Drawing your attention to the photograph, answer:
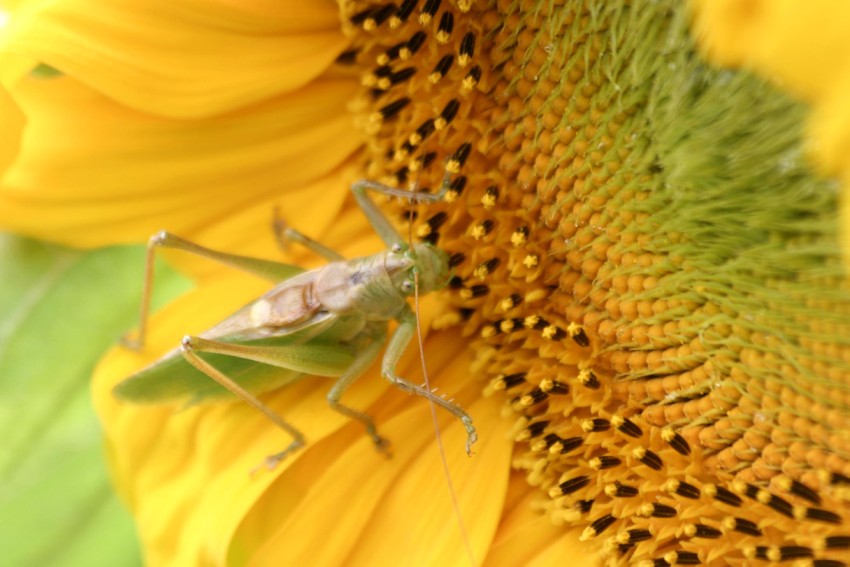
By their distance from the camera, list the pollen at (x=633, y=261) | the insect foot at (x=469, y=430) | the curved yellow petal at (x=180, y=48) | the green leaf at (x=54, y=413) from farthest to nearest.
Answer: the green leaf at (x=54, y=413)
the insect foot at (x=469, y=430)
the curved yellow petal at (x=180, y=48)
the pollen at (x=633, y=261)

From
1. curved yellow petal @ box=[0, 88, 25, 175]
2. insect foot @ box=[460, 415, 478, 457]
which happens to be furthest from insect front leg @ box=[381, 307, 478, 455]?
curved yellow petal @ box=[0, 88, 25, 175]

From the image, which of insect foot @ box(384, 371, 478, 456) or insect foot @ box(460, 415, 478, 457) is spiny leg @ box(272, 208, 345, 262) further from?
insect foot @ box(460, 415, 478, 457)

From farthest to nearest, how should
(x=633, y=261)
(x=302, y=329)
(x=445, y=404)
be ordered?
1. (x=302, y=329)
2. (x=445, y=404)
3. (x=633, y=261)

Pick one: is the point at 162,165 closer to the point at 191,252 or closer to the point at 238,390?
the point at 191,252

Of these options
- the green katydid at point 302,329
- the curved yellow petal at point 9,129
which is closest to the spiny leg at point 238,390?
the green katydid at point 302,329

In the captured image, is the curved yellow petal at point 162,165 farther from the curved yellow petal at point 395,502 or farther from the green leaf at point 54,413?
the curved yellow petal at point 395,502

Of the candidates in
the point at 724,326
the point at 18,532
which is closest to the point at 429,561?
the point at 724,326

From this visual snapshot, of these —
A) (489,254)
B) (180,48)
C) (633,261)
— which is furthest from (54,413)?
(633,261)
